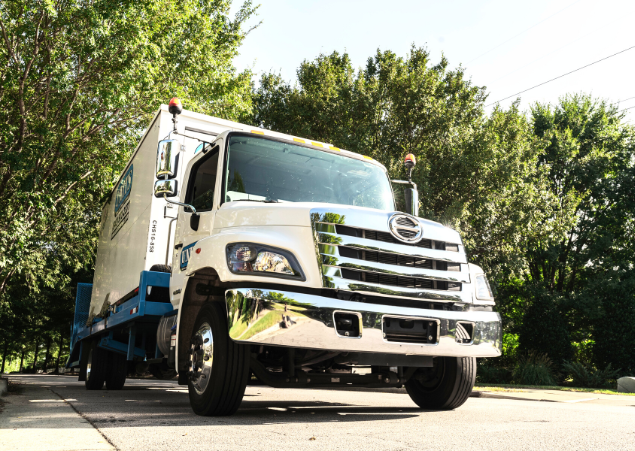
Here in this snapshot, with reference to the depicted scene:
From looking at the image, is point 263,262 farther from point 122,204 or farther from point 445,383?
point 122,204

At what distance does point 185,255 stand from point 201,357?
130 cm

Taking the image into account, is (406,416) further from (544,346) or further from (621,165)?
(621,165)

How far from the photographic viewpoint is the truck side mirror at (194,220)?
6.19 m

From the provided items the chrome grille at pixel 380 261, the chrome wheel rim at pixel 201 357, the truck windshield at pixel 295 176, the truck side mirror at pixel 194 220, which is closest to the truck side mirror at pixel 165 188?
the truck side mirror at pixel 194 220

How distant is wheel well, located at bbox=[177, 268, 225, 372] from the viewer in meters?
5.56

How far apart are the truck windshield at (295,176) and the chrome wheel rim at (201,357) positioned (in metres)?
1.37

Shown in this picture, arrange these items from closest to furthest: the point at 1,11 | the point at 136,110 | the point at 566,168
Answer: the point at 1,11 → the point at 136,110 → the point at 566,168

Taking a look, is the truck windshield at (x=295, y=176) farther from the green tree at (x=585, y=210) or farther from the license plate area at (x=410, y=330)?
the green tree at (x=585, y=210)

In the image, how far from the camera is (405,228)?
527 cm

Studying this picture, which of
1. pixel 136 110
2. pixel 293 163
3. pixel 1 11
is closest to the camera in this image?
pixel 293 163

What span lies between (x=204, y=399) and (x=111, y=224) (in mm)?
6691

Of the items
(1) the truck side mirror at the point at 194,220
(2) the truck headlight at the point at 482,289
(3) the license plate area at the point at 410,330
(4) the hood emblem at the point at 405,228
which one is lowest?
(3) the license plate area at the point at 410,330

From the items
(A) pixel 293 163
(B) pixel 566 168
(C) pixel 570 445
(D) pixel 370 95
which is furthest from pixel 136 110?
(B) pixel 566 168

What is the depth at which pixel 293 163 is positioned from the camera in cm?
648
